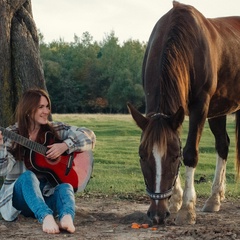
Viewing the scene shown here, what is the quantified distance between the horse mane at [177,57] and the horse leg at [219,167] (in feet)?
4.95

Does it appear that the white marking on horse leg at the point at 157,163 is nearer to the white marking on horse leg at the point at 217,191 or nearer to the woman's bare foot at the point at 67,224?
the woman's bare foot at the point at 67,224

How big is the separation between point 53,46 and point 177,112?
6342 cm

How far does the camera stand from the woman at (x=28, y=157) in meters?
4.86

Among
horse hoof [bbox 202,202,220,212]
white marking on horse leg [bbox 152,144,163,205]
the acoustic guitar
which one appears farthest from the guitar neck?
horse hoof [bbox 202,202,220,212]

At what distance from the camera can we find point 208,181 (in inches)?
367

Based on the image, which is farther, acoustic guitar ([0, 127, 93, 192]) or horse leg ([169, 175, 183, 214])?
horse leg ([169, 175, 183, 214])

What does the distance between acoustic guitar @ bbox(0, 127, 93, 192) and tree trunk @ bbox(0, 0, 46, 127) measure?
123 centimetres

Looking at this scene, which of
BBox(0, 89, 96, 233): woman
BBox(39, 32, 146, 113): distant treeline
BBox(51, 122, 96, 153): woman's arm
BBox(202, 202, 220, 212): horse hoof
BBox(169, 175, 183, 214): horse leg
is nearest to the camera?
BBox(0, 89, 96, 233): woman

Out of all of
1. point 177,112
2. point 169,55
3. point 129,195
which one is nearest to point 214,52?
point 169,55

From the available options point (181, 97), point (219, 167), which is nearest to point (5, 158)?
point (181, 97)

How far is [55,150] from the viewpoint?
16.5 ft

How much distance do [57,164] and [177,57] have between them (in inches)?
58.8

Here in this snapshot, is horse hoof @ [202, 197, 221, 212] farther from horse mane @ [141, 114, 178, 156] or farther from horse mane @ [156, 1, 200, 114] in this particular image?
horse mane @ [141, 114, 178, 156]

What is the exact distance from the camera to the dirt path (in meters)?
4.55
